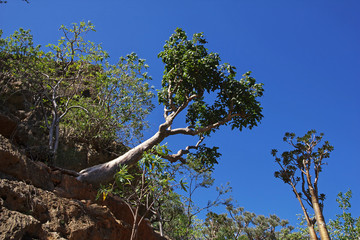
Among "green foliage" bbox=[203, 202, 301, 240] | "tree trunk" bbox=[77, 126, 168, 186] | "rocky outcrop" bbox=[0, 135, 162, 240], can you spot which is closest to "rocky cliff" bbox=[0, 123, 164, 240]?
"rocky outcrop" bbox=[0, 135, 162, 240]

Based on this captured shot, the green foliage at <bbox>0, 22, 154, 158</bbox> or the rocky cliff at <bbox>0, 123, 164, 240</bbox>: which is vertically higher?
the green foliage at <bbox>0, 22, 154, 158</bbox>

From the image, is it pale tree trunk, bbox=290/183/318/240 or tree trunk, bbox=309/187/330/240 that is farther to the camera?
pale tree trunk, bbox=290/183/318/240

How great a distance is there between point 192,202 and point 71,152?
8300 millimetres

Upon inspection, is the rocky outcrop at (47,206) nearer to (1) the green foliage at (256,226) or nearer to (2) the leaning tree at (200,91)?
(2) the leaning tree at (200,91)

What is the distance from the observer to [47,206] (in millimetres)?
7539

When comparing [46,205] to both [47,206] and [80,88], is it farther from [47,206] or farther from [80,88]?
[80,88]

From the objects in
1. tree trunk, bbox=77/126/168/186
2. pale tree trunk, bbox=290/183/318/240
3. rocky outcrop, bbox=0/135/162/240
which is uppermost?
pale tree trunk, bbox=290/183/318/240

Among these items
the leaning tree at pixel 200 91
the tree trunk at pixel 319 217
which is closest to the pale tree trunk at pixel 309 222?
the tree trunk at pixel 319 217

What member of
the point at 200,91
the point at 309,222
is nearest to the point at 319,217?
the point at 309,222

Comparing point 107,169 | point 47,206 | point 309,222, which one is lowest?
point 47,206

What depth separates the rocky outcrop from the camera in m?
6.50

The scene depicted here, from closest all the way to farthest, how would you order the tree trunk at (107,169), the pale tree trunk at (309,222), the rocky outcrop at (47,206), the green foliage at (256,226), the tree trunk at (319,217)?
the rocky outcrop at (47,206)
the tree trunk at (107,169)
the tree trunk at (319,217)
the pale tree trunk at (309,222)
the green foliage at (256,226)

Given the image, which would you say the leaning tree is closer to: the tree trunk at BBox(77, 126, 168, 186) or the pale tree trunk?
the tree trunk at BBox(77, 126, 168, 186)

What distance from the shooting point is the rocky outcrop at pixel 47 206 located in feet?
21.3
